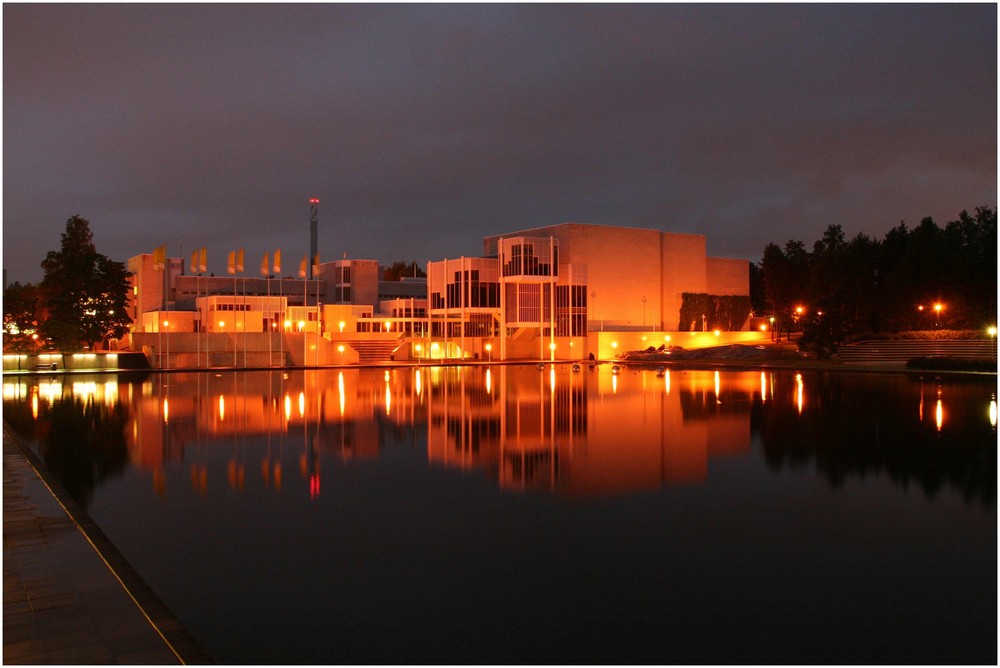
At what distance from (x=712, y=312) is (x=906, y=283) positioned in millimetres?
18201

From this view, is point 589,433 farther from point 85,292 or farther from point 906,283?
point 906,283

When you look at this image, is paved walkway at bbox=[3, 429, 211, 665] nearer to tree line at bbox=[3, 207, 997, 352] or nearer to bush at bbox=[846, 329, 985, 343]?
tree line at bbox=[3, 207, 997, 352]

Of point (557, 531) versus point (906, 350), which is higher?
point (906, 350)

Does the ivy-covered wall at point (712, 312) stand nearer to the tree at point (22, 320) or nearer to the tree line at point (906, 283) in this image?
the tree line at point (906, 283)

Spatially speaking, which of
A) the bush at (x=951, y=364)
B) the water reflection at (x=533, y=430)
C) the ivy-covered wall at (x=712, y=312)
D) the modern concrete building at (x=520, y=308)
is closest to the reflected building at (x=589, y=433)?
the water reflection at (x=533, y=430)

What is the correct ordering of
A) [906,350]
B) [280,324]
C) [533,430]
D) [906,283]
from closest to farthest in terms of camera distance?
1. [533,430]
2. [906,350]
3. [906,283]
4. [280,324]

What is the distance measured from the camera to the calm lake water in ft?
25.7

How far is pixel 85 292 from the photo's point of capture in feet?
209

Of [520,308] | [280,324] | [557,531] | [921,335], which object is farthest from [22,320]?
[921,335]

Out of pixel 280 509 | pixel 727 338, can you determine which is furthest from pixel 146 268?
pixel 280 509

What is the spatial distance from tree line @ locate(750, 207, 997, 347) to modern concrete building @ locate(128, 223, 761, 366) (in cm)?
1182

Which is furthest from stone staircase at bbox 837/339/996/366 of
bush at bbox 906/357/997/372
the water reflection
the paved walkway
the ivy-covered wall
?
the paved walkway

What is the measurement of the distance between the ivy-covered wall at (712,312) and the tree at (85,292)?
164ft

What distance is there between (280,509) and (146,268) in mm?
78199
